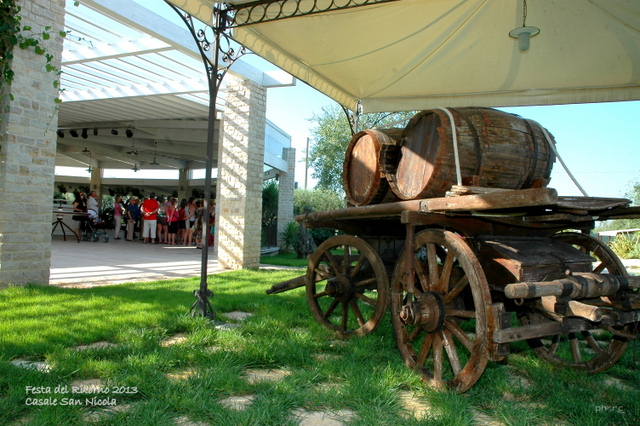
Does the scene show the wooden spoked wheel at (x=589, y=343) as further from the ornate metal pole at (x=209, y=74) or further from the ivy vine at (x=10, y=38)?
the ivy vine at (x=10, y=38)

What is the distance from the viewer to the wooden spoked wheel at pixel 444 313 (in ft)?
8.63

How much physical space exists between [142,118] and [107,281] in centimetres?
1040

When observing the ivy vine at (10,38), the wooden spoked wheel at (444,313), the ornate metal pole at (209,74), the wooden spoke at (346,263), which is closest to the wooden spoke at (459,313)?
the wooden spoked wheel at (444,313)

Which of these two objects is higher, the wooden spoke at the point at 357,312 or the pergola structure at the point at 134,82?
the pergola structure at the point at 134,82

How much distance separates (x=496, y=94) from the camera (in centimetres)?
558

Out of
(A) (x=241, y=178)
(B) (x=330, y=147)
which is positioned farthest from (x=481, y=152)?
(B) (x=330, y=147)

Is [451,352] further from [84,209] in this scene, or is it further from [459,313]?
[84,209]

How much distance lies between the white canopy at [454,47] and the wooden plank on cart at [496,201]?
6.97 ft

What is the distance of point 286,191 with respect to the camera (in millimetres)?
17734

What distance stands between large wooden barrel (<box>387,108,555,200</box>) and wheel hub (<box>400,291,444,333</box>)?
0.77 m

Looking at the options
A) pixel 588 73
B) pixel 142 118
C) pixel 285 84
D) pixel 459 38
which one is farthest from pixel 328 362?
pixel 142 118

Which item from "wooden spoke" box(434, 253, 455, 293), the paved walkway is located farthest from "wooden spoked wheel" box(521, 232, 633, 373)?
the paved walkway

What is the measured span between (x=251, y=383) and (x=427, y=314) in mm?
1196

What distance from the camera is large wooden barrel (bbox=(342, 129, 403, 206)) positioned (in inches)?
151
